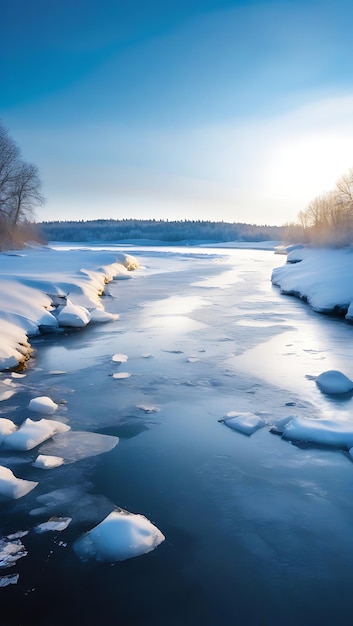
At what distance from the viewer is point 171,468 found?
162 inches

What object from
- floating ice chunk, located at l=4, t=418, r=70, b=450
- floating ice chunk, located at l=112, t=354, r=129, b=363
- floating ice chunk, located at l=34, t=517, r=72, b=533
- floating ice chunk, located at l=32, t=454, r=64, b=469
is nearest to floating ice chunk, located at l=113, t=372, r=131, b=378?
floating ice chunk, located at l=112, t=354, r=129, b=363

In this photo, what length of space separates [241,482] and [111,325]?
769 centimetres

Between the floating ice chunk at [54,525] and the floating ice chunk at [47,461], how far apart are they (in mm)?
768

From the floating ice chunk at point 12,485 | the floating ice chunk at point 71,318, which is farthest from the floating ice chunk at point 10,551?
the floating ice chunk at point 71,318

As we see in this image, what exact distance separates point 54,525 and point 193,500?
1076 millimetres

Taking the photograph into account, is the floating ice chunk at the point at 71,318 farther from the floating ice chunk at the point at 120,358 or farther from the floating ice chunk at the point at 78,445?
the floating ice chunk at the point at 78,445

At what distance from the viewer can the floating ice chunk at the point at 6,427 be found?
459 centimetres

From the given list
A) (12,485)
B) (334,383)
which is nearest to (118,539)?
(12,485)

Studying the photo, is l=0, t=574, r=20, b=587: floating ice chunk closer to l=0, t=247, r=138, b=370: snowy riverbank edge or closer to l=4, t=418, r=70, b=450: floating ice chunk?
l=4, t=418, r=70, b=450: floating ice chunk

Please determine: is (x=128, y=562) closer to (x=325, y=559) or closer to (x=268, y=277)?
(x=325, y=559)

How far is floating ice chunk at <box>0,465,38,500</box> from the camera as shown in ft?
12.0

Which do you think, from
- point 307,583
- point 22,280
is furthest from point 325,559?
point 22,280

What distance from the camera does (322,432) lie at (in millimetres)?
4727

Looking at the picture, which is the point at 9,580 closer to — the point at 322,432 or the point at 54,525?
the point at 54,525
